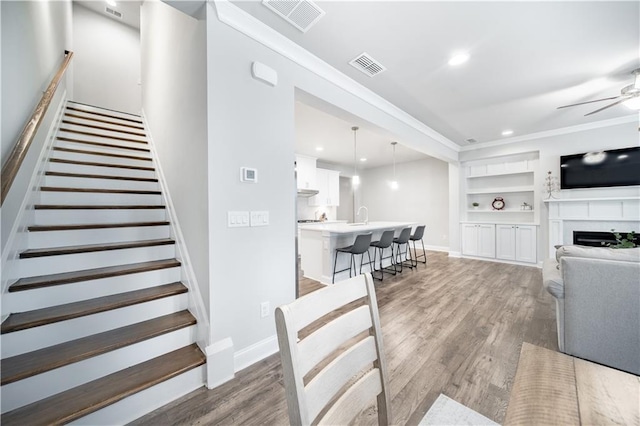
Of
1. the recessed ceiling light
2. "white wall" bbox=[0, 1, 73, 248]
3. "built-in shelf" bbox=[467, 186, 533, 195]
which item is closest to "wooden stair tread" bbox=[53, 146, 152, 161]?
"white wall" bbox=[0, 1, 73, 248]

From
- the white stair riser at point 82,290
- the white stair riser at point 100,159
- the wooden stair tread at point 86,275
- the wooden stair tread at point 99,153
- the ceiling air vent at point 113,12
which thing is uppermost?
the ceiling air vent at point 113,12

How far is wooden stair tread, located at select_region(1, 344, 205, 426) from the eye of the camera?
1.23 metres

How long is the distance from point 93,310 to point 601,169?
7.18 meters

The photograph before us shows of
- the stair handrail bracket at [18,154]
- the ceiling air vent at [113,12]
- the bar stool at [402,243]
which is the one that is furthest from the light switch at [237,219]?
the ceiling air vent at [113,12]

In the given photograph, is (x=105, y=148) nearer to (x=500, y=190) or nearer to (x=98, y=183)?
(x=98, y=183)

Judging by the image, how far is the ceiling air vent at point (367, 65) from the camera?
2484 millimetres

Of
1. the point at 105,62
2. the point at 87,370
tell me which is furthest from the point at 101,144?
the point at 105,62

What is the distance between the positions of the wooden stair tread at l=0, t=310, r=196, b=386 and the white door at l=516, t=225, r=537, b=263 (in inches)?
242

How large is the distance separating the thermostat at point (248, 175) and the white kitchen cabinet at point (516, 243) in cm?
573

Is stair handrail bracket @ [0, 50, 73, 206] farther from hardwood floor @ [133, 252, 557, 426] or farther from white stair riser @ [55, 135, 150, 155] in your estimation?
hardwood floor @ [133, 252, 557, 426]

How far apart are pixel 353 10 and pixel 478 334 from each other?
3.11 meters

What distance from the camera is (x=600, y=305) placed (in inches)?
71.3

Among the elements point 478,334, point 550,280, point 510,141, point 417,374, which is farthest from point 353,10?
point 510,141

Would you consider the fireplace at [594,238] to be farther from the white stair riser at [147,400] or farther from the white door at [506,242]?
the white stair riser at [147,400]
